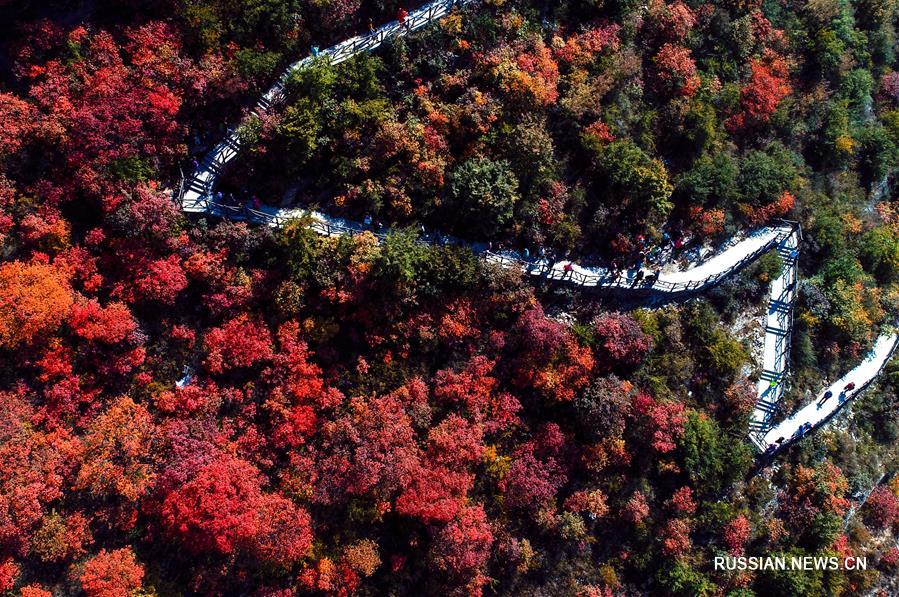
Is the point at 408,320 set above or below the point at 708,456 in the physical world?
above

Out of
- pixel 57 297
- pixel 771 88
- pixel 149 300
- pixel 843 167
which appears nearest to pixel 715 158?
pixel 771 88

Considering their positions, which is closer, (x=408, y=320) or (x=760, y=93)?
(x=408, y=320)

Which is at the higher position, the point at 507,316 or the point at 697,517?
the point at 507,316

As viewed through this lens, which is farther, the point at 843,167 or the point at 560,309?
the point at 843,167

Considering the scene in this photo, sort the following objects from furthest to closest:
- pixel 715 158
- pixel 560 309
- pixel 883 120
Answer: pixel 883 120 < pixel 715 158 < pixel 560 309

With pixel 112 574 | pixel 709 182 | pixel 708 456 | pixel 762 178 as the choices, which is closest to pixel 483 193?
pixel 709 182

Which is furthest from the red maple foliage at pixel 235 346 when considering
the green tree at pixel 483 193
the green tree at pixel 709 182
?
the green tree at pixel 709 182

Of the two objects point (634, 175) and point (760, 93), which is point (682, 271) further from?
point (760, 93)

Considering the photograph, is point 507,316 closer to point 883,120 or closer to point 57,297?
point 57,297
